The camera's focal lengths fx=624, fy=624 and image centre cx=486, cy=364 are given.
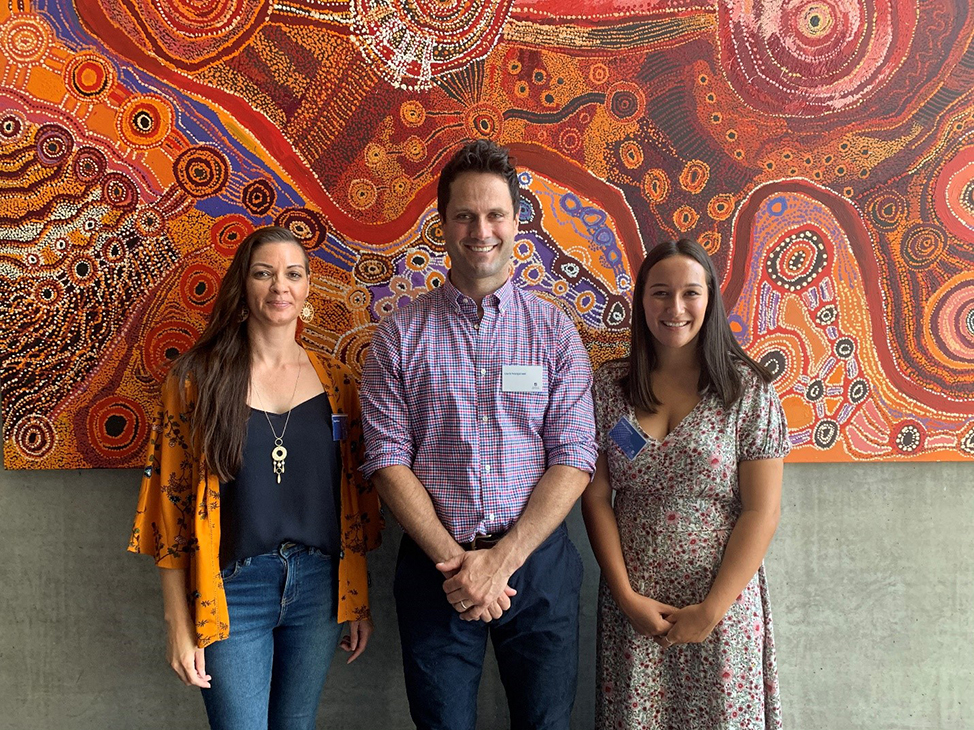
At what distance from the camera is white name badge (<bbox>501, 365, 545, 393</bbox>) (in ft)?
6.21

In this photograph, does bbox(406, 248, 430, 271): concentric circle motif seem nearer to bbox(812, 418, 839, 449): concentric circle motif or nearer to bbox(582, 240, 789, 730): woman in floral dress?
bbox(582, 240, 789, 730): woman in floral dress

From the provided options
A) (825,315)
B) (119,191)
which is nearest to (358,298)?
(119,191)

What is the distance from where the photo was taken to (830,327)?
97.3 inches

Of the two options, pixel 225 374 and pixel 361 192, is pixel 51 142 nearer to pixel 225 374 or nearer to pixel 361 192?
pixel 361 192

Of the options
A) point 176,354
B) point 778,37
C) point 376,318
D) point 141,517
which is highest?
point 778,37

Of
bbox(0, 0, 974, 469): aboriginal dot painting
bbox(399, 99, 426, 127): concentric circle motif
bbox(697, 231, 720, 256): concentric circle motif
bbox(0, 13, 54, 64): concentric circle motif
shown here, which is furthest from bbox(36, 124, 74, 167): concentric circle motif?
bbox(697, 231, 720, 256): concentric circle motif

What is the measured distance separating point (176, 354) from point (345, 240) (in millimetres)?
783

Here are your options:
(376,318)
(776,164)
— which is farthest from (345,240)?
(776,164)

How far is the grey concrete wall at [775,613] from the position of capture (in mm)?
2438

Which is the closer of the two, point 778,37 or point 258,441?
point 258,441

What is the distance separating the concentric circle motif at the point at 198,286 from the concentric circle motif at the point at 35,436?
70 cm

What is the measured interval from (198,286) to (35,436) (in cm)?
84

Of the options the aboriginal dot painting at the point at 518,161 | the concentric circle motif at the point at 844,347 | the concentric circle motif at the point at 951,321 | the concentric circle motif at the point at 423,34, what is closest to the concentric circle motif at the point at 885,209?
the aboriginal dot painting at the point at 518,161

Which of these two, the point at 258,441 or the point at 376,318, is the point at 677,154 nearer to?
the point at 376,318
